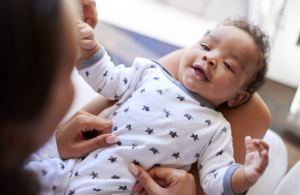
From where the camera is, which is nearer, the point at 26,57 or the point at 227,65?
the point at 26,57

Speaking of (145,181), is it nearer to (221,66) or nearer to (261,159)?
(261,159)

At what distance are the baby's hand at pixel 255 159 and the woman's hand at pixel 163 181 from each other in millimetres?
194

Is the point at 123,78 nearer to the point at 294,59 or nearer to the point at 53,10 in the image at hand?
the point at 53,10

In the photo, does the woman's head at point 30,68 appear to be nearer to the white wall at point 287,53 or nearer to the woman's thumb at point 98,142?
the woman's thumb at point 98,142

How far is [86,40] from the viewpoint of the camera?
0.94 meters

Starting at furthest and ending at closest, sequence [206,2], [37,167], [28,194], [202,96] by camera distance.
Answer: [206,2], [202,96], [37,167], [28,194]

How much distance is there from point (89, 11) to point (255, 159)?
0.77 m

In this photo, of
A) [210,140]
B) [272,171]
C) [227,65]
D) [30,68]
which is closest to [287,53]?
[272,171]

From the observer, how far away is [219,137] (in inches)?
35.6

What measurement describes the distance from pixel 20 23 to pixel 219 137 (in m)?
0.73

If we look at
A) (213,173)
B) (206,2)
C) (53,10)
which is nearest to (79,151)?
(213,173)

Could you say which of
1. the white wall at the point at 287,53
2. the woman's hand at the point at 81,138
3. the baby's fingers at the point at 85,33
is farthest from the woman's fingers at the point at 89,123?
the white wall at the point at 287,53

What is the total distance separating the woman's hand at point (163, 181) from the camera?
80 cm

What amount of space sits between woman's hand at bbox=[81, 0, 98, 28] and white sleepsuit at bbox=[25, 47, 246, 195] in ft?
0.39
